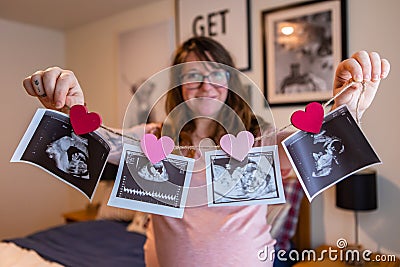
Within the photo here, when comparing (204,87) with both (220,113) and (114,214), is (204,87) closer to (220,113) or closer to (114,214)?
(220,113)

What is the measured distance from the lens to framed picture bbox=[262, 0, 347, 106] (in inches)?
66.2

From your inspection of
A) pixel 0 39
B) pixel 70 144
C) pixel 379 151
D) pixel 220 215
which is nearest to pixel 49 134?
pixel 70 144

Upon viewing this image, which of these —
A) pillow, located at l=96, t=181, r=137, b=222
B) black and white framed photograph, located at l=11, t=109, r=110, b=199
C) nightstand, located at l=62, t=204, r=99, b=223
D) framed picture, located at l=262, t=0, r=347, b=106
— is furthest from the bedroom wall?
framed picture, located at l=262, t=0, r=347, b=106

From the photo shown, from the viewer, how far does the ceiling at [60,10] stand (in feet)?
7.41

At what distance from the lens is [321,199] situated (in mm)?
1768

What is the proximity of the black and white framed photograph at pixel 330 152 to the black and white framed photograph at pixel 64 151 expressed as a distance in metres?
0.34

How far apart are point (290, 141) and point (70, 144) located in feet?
1.29

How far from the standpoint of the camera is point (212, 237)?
0.77m

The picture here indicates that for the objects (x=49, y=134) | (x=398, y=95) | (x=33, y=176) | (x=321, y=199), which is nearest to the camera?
(x=49, y=134)

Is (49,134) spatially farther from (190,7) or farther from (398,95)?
(190,7)

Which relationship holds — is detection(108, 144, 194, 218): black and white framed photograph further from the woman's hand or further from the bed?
the bed

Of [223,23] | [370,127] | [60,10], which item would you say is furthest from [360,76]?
[60,10]

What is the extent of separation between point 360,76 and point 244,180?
0.27 metres

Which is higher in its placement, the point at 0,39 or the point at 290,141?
the point at 0,39
